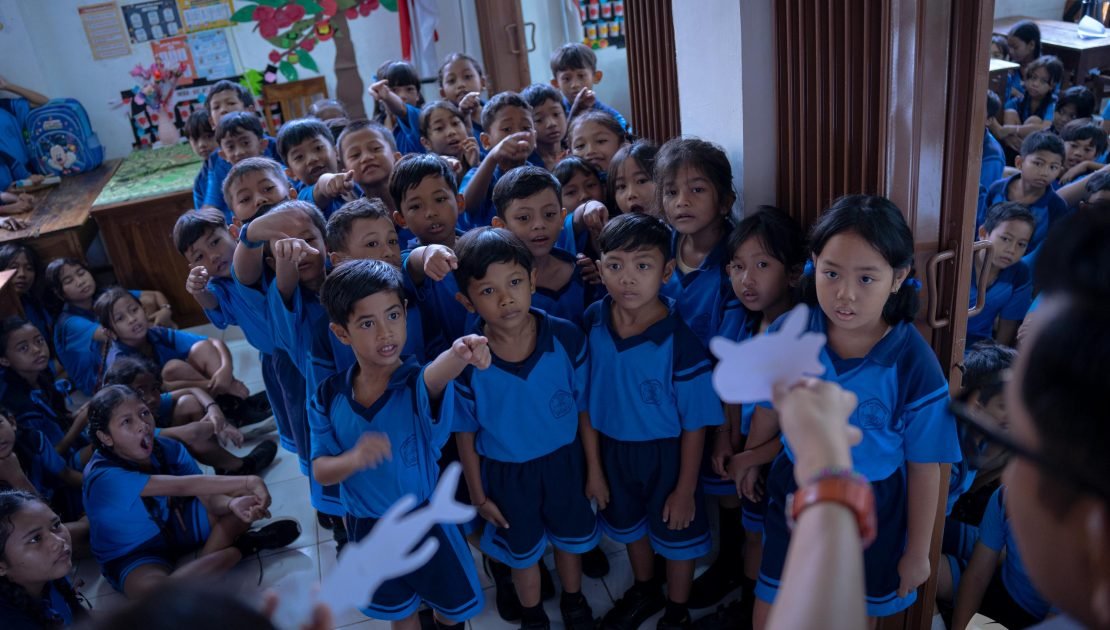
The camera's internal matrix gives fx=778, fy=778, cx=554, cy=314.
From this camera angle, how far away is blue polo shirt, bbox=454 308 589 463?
1.85 m

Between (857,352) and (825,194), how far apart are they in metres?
0.46

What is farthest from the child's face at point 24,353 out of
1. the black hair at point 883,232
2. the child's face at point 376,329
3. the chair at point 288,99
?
the black hair at point 883,232

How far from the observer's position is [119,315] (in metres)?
3.38

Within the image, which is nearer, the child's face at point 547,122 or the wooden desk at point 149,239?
the child's face at point 547,122

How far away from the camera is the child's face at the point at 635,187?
2402mm

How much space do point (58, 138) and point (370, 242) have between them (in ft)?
14.6

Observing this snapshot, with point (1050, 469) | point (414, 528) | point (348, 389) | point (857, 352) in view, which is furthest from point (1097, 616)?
point (348, 389)

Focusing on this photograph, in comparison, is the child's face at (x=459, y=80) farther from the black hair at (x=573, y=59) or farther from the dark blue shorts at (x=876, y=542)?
the dark blue shorts at (x=876, y=542)

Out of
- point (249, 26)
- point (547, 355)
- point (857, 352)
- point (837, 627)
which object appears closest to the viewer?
point (837, 627)

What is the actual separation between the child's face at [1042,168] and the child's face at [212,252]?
3.16 meters

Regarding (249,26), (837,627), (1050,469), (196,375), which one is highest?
(249,26)

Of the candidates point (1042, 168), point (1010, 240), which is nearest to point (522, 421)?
point (1010, 240)

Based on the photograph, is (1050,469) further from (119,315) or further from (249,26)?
(249,26)

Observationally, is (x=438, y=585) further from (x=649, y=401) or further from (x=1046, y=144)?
(x=1046, y=144)
